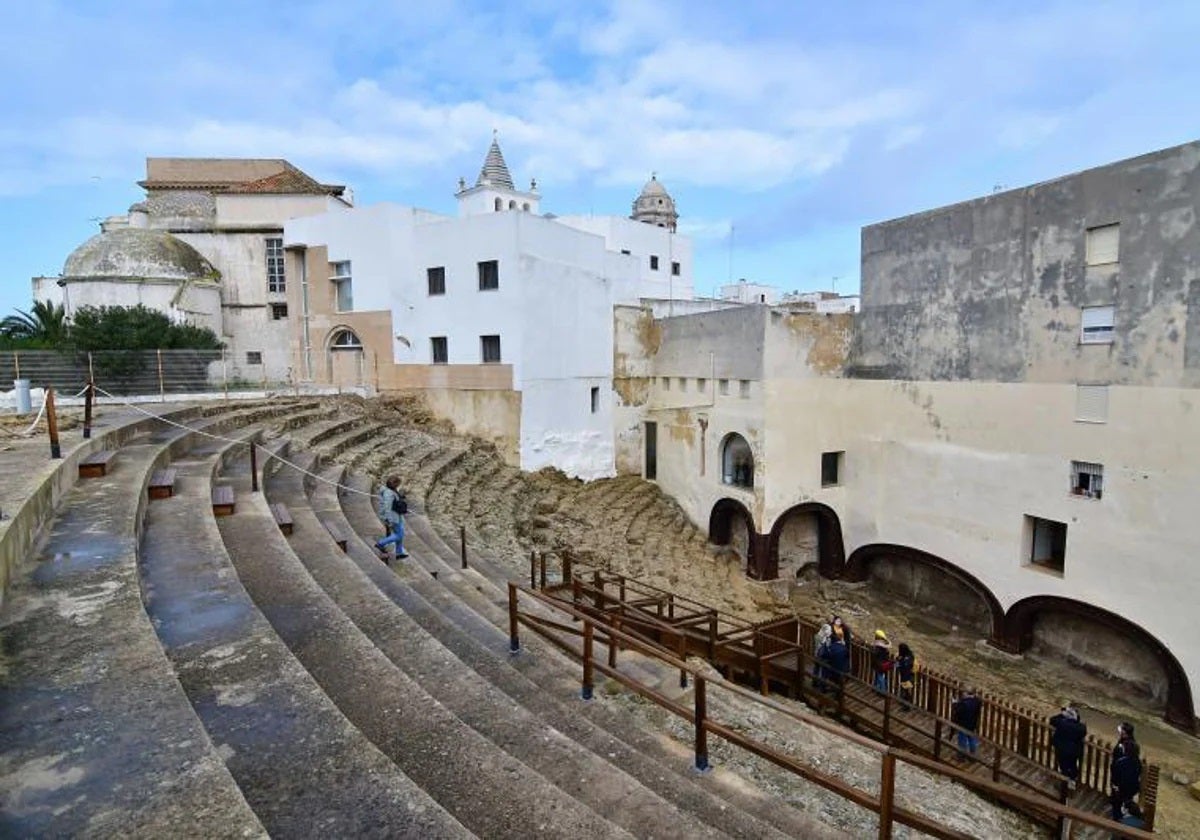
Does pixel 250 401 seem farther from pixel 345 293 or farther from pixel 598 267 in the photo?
pixel 598 267

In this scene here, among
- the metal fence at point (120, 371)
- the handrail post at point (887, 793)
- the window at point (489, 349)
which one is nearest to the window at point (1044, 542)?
the handrail post at point (887, 793)

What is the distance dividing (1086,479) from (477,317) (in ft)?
47.9

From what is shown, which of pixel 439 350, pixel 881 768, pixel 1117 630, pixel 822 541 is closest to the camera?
pixel 881 768

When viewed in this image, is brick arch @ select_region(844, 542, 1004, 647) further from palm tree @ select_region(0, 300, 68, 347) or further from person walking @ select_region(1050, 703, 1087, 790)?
palm tree @ select_region(0, 300, 68, 347)

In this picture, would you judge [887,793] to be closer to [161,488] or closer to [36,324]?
[161,488]

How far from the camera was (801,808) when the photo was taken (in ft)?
15.9

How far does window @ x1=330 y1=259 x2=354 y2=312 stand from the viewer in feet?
68.6

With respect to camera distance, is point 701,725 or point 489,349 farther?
point 489,349

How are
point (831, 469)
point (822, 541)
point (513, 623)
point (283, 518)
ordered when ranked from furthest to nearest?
point (822, 541) → point (831, 469) → point (283, 518) → point (513, 623)

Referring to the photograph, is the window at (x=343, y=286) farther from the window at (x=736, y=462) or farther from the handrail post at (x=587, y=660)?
the handrail post at (x=587, y=660)

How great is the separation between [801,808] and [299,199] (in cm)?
2944

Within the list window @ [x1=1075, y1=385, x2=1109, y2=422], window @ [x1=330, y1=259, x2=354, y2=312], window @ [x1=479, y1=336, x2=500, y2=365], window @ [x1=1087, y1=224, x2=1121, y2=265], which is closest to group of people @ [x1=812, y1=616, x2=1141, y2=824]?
window @ [x1=1075, y1=385, x2=1109, y2=422]

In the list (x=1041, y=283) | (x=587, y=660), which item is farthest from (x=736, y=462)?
(x=587, y=660)

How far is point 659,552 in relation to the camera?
52.7ft
